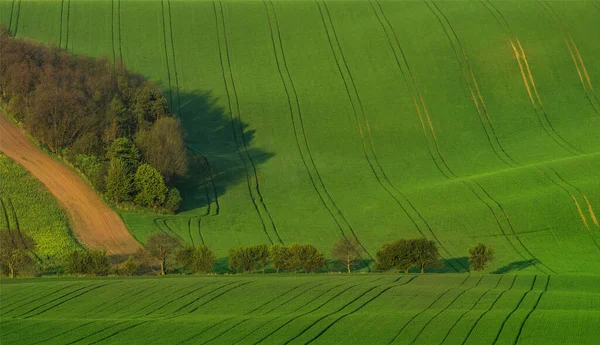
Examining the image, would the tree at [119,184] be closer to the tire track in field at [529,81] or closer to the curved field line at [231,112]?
the curved field line at [231,112]

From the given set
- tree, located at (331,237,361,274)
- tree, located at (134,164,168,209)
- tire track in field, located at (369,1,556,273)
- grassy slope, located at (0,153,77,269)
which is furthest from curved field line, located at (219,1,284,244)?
tire track in field, located at (369,1,556,273)

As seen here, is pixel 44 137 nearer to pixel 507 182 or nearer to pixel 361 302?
pixel 507 182

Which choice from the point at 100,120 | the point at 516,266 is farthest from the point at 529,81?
the point at 516,266

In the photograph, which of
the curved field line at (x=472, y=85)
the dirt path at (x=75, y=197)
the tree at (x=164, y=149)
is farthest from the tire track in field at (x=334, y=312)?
the curved field line at (x=472, y=85)

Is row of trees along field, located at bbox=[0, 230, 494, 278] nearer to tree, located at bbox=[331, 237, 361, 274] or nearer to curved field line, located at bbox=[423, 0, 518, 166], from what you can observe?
tree, located at bbox=[331, 237, 361, 274]

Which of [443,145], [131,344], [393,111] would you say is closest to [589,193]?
[443,145]

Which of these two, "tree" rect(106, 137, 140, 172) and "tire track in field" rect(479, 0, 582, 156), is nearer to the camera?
"tree" rect(106, 137, 140, 172)

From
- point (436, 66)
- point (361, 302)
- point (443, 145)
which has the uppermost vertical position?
point (436, 66)
